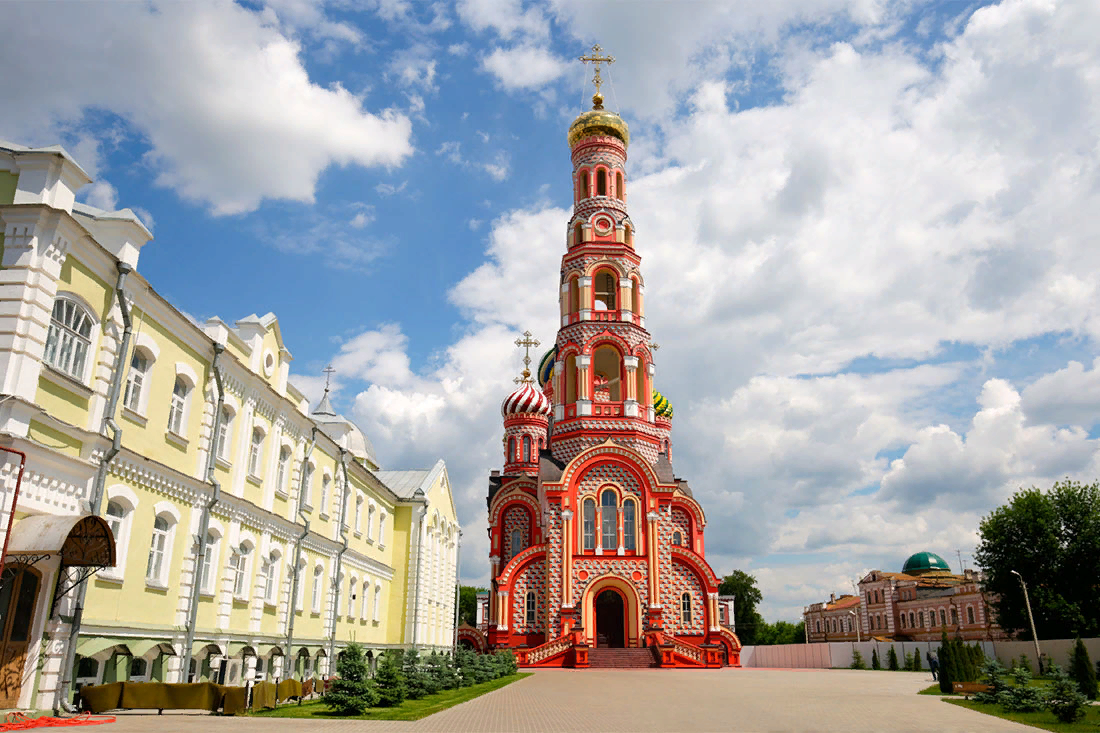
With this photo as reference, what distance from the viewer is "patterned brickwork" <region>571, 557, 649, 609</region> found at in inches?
1280

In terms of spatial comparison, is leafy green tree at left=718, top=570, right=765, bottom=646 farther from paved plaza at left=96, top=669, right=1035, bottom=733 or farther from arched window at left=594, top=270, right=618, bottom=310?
paved plaza at left=96, top=669, right=1035, bottom=733

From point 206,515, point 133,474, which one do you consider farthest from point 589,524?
point 133,474

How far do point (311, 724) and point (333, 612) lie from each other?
38.2ft

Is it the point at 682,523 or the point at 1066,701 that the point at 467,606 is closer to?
the point at 682,523

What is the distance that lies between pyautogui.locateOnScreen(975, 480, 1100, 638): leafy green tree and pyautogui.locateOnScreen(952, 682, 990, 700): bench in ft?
74.7

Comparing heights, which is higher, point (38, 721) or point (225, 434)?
point (225, 434)

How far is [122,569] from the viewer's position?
12.5m

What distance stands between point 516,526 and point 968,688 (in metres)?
23.9

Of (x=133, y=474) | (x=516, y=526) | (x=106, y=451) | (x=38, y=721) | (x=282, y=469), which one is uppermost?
(x=516, y=526)

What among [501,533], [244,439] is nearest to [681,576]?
[501,533]

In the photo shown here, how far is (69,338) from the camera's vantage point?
37.1ft

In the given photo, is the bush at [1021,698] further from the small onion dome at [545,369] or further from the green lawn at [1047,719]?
the small onion dome at [545,369]

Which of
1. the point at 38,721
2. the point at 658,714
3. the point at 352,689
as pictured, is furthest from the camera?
the point at 658,714

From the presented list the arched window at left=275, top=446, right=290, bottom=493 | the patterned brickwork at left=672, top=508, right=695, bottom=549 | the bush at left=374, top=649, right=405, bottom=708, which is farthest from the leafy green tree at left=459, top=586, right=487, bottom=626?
the bush at left=374, top=649, right=405, bottom=708
